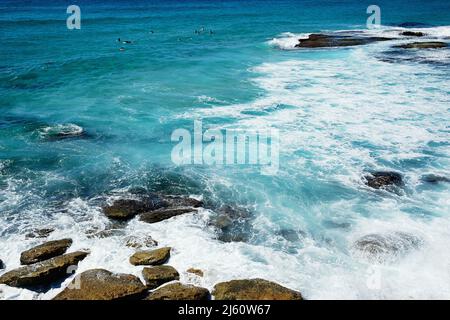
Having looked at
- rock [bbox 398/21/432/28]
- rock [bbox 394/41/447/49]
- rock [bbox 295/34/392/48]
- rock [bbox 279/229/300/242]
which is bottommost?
rock [bbox 279/229/300/242]

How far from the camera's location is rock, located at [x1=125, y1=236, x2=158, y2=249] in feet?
39.5

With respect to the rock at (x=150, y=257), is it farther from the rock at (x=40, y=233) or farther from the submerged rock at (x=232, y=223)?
the rock at (x=40, y=233)

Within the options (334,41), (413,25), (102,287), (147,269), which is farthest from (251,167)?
(413,25)

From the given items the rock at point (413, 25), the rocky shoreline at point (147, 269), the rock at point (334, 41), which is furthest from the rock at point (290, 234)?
the rock at point (413, 25)

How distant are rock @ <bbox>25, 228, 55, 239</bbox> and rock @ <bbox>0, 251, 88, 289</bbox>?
1690 millimetres

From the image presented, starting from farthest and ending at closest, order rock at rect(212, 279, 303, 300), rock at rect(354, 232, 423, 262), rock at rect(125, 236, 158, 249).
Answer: rock at rect(125, 236, 158, 249)
rock at rect(354, 232, 423, 262)
rock at rect(212, 279, 303, 300)

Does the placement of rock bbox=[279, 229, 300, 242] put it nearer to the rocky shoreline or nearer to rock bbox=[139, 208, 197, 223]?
the rocky shoreline

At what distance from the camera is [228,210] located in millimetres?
14039

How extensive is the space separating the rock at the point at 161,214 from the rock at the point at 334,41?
36.7 m

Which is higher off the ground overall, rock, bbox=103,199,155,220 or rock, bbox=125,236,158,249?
rock, bbox=103,199,155,220

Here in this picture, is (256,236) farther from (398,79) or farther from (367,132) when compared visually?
(398,79)

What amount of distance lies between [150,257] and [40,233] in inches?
159

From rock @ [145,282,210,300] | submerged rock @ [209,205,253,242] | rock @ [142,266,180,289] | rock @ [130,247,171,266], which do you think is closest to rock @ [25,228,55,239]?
rock @ [130,247,171,266]
